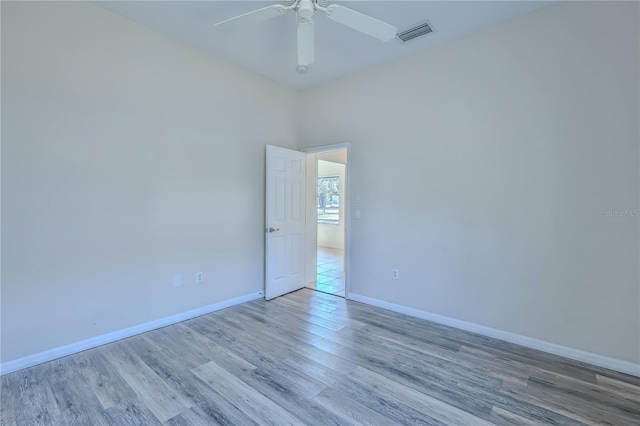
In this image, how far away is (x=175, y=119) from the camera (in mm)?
3113

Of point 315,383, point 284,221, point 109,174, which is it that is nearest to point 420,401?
point 315,383

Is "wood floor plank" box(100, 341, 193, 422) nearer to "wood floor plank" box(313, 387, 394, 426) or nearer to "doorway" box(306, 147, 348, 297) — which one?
"wood floor plank" box(313, 387, 394, 426)

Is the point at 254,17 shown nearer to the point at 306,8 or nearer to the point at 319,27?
the point at 306,8

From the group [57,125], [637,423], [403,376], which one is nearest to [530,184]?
[637,423]

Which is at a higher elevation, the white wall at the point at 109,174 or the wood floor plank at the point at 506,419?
the white wall at the point at 109,174

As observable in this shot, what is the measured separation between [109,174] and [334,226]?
617 cm

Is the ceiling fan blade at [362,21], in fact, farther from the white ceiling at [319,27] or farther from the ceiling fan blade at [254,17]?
the white ceiling at [319,27]

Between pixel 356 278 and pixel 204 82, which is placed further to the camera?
pixel 356 278

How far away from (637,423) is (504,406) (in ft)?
2.38

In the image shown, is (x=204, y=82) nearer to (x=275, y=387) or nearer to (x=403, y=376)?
(x=275, y=387)

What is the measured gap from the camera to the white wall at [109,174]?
2.27 meters

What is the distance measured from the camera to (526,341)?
105 inches

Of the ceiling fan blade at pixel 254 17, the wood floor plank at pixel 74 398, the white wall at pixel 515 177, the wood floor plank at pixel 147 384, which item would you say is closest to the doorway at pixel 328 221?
the white wall at pixel 515 177

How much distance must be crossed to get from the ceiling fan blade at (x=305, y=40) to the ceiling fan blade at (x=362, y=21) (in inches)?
6.6
